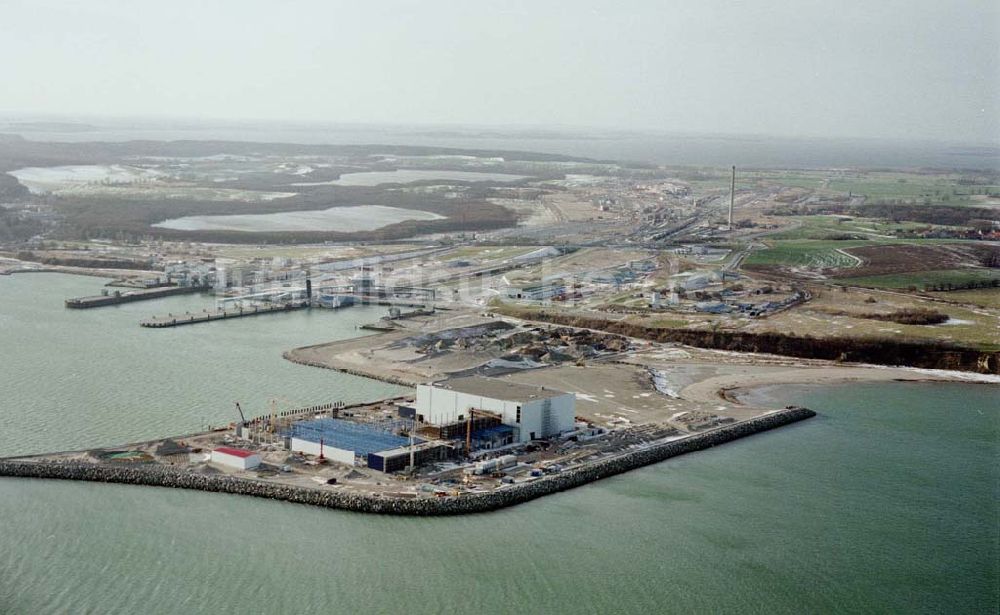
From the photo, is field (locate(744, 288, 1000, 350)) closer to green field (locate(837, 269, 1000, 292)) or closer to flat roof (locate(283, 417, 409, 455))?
green field (locate(837, 269, 1000, 292))

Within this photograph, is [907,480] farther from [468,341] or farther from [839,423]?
[468,341]

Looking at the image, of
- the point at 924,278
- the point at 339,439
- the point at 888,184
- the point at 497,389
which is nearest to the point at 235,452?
the point at 339,439

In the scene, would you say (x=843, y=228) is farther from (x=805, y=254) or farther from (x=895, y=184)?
(x=895, y=184)

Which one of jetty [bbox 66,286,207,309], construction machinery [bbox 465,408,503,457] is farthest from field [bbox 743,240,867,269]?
construction machinery [bbox 465,408,503,457]

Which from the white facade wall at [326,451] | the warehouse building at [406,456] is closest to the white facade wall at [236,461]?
the white facade wall at [326,451]

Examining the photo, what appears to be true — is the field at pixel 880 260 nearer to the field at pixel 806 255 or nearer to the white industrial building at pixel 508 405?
the field at pixel 806 255
